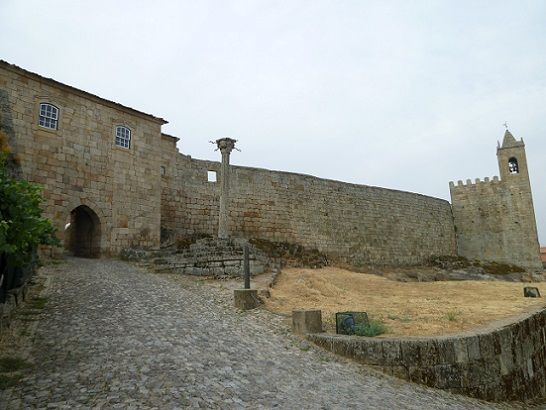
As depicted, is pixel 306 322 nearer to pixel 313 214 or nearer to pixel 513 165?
pixel 313 214

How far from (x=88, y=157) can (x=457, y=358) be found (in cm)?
1552

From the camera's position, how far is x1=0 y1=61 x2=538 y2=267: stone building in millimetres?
15477

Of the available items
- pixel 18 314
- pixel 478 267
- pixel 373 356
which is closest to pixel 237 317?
pixel 373 356

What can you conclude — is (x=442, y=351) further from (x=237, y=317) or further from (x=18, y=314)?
(x=18, y=314)

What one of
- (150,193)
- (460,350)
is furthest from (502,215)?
(460,350)

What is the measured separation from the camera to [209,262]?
14766mm

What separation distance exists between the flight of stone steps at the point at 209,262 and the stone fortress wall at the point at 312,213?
4079 mm

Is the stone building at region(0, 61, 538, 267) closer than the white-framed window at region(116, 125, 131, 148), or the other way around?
the stone building at region(0, 61, 538, 267)

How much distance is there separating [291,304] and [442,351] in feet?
13.8

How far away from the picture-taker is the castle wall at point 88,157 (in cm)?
1502

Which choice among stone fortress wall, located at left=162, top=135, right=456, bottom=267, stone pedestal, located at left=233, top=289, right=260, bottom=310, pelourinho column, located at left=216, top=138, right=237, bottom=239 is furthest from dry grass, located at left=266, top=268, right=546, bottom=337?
stone fortress wall, located at left=162, top=135, right=456, bottom=267

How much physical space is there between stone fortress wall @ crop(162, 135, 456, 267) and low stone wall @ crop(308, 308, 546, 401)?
46.3 ft

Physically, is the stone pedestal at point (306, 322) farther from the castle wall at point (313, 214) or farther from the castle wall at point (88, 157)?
the castle wall at point (313, 214)

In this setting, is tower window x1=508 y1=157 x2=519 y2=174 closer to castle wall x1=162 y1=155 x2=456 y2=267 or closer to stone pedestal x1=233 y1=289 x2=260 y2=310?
castle wall x1=162 y1=155 x2=456 y2=267
